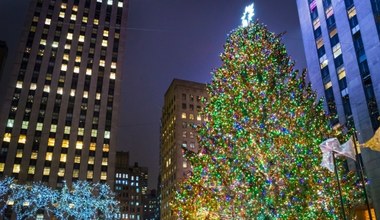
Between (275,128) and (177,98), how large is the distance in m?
74.4

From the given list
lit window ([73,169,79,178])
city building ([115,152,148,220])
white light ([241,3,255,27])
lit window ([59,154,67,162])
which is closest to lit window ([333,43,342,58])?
white light ([241,3,255,27])

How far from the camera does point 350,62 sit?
115ft

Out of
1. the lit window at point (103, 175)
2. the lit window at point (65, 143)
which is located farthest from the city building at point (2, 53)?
the lit window at point (103, 175)

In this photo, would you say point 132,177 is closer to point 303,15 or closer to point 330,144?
point 303,15

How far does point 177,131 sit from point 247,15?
213ft

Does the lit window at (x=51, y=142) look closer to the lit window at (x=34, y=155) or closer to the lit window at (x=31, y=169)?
the lit window at (x=34, y=155)

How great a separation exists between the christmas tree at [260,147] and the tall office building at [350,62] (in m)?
12.9

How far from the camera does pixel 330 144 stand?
13734 mm

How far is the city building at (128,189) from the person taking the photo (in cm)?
14100

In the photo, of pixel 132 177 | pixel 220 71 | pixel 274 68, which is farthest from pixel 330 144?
pixel 132 177

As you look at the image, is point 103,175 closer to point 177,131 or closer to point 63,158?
point 63,158

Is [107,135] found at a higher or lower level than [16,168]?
higher

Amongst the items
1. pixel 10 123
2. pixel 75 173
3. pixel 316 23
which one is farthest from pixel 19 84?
pixel 316 23

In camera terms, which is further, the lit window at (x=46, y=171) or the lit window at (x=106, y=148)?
the lit window at (x=106, y=148)
